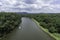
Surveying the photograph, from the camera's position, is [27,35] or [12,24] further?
[12,24]

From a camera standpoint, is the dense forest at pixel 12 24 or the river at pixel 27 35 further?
the dense forest at pixel 12 24

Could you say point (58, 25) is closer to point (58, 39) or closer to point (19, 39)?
point (58, 39)

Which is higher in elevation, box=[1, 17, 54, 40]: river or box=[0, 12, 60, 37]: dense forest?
box=[0, 12, 60, 37]: dense forest

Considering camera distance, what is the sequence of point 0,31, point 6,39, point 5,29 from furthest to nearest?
point 5,29, point 0,31, point 6,39

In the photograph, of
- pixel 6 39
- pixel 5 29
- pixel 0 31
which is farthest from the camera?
pixel 5 29

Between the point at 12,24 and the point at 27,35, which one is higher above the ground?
the point at 12,24

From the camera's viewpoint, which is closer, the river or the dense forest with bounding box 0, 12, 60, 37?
the river

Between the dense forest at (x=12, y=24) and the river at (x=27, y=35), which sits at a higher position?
the dense forest at (x=12, y=24)

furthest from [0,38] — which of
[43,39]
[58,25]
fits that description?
[58,25]

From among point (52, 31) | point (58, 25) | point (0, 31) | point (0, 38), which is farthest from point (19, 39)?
point (58, 25)

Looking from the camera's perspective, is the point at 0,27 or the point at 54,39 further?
the point at 0,27
